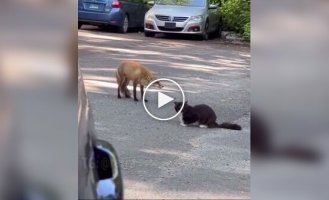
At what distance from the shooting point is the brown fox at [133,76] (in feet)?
9.18

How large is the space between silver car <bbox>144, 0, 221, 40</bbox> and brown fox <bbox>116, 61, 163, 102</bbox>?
0.69 ft

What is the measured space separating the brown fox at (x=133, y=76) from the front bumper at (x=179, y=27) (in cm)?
21

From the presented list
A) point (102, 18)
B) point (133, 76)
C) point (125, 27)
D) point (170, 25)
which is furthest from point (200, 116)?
point (102, 18)

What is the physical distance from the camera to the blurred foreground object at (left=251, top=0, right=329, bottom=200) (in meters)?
2.74

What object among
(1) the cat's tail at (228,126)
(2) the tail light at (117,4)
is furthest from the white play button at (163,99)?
(2) the tail light at (117,4)

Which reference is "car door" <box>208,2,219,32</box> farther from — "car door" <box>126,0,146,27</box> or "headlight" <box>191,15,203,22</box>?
"car door" <box>126,0,146,27</box>

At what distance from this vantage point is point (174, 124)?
2.84 metres

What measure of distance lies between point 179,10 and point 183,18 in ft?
0.15

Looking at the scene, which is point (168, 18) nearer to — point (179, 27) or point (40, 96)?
point (179, 27)

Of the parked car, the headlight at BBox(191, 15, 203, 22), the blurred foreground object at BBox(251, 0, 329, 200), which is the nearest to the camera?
the parked car

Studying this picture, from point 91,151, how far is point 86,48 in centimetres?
52

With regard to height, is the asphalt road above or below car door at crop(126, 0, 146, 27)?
below

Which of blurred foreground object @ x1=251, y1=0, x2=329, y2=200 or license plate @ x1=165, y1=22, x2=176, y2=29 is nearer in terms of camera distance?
blurred foreground object @ x1=251, y1=0, x2=329, y2=200

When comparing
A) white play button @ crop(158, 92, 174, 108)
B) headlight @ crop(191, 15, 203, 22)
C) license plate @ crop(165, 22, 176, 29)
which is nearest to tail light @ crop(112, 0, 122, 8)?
license plate @ crop(165, 22, 176, 29)
